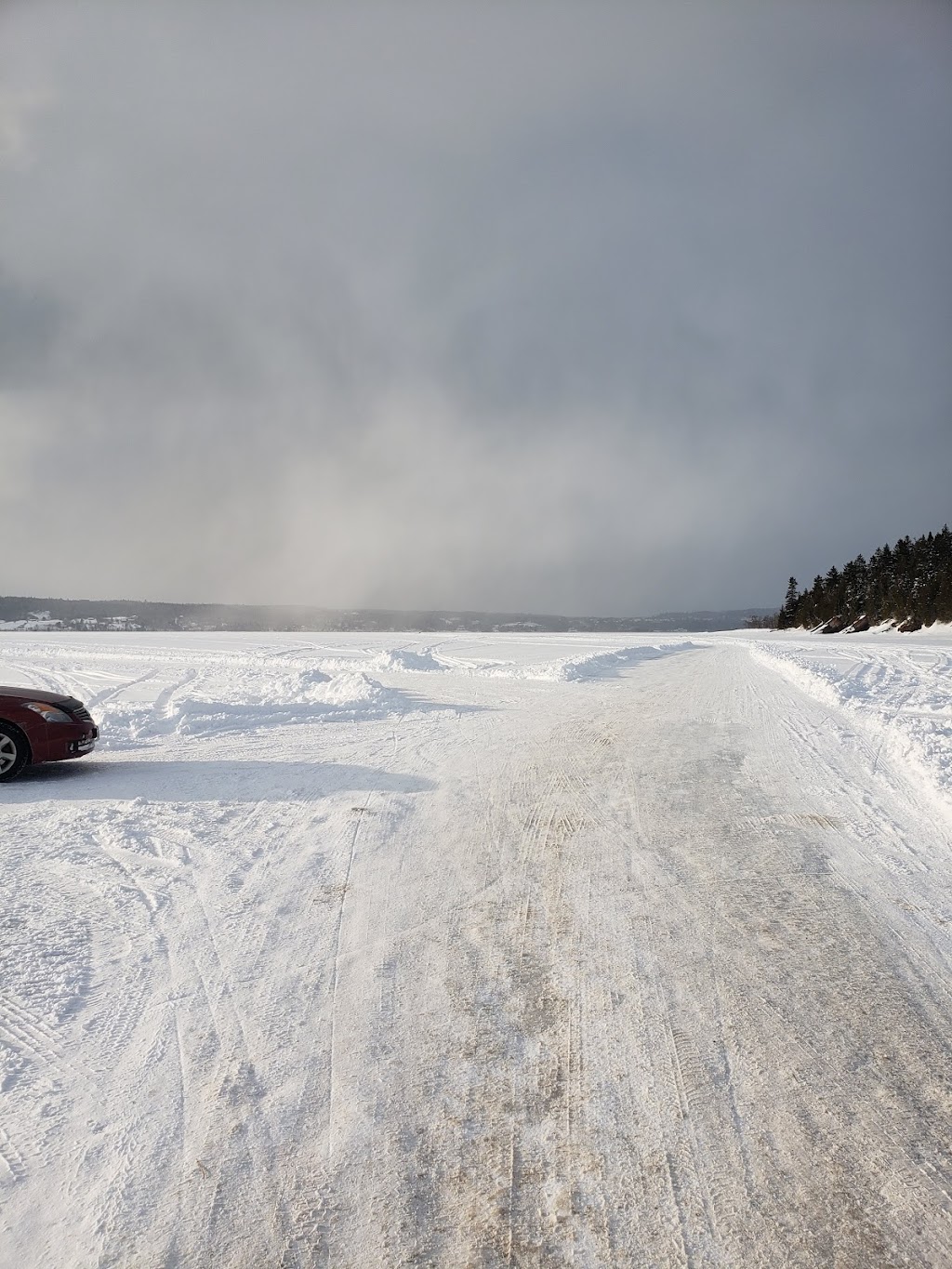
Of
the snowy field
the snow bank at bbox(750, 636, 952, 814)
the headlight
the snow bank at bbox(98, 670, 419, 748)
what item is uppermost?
the headlight

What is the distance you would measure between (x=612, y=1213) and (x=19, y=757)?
7.67 meters

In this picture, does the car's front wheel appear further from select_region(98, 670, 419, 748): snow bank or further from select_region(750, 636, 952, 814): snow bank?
select_region(750, 636, 952, 814): snow bank

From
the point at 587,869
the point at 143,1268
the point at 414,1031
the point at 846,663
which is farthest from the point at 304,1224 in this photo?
the point at 846,663

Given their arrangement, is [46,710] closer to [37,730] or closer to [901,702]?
[37,730]

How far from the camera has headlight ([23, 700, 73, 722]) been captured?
295 inches

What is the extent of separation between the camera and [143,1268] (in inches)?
73.7

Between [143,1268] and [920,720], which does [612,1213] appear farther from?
[920,720]

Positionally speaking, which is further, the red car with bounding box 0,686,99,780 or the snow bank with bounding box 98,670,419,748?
the snow bank with bounding box 98,670,419,748

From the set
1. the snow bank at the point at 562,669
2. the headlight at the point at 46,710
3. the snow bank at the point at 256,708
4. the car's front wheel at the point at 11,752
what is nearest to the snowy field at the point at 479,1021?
the car's front wheel at the point at 11,752

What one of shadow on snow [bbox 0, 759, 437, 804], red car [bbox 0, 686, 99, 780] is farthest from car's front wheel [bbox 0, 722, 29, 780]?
shadow on snow [bbox 0, 759, 437, 804]

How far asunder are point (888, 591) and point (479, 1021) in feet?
292

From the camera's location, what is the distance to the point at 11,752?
7.29 metres

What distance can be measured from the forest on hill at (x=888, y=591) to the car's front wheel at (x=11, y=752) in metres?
72.8

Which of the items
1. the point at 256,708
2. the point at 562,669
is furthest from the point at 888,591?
the point at 256,708
